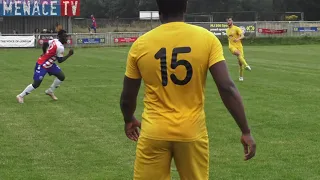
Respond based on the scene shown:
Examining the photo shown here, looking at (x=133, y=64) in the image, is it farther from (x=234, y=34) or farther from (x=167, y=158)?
(x=234, y=34)

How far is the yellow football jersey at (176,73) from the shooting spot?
15.5ft

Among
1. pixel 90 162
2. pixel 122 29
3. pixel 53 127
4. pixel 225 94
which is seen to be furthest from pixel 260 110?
pixel 122 29

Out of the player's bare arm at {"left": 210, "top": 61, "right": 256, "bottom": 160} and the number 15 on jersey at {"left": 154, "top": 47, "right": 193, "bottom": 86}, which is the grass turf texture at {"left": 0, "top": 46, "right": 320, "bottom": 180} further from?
the number 15 on jersey at {"left": 154, "top": 47, "right": 193, "bottom": 86}

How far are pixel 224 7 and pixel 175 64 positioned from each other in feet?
304

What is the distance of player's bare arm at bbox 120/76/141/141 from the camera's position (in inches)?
199

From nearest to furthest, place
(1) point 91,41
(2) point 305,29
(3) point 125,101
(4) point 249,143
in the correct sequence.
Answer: (4) point 249,143
(3) point 125,101
(1) point 91,41
(2) point 305,29

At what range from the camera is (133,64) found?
16.1ft

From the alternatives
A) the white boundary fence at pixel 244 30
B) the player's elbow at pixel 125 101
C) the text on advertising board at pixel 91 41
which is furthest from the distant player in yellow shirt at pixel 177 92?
the text on advertising board at pixel 91 41

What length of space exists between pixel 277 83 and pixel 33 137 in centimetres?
1085

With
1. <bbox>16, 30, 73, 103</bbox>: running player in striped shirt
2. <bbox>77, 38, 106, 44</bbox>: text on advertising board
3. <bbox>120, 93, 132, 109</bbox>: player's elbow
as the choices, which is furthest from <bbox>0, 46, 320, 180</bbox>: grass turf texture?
<bbox>77, 38, 106, 44</bbox>: text on advertising board

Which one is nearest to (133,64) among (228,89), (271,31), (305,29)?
(228,89)

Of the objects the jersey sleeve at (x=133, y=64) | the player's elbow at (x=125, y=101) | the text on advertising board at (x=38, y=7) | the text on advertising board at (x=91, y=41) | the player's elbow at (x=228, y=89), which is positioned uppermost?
the text on advertising board at (x=38, y=7)

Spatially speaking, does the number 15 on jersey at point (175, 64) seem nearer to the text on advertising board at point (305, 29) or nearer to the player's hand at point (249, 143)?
the player's hand at point (249, 143)

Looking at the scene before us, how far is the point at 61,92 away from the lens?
18.3 meters
